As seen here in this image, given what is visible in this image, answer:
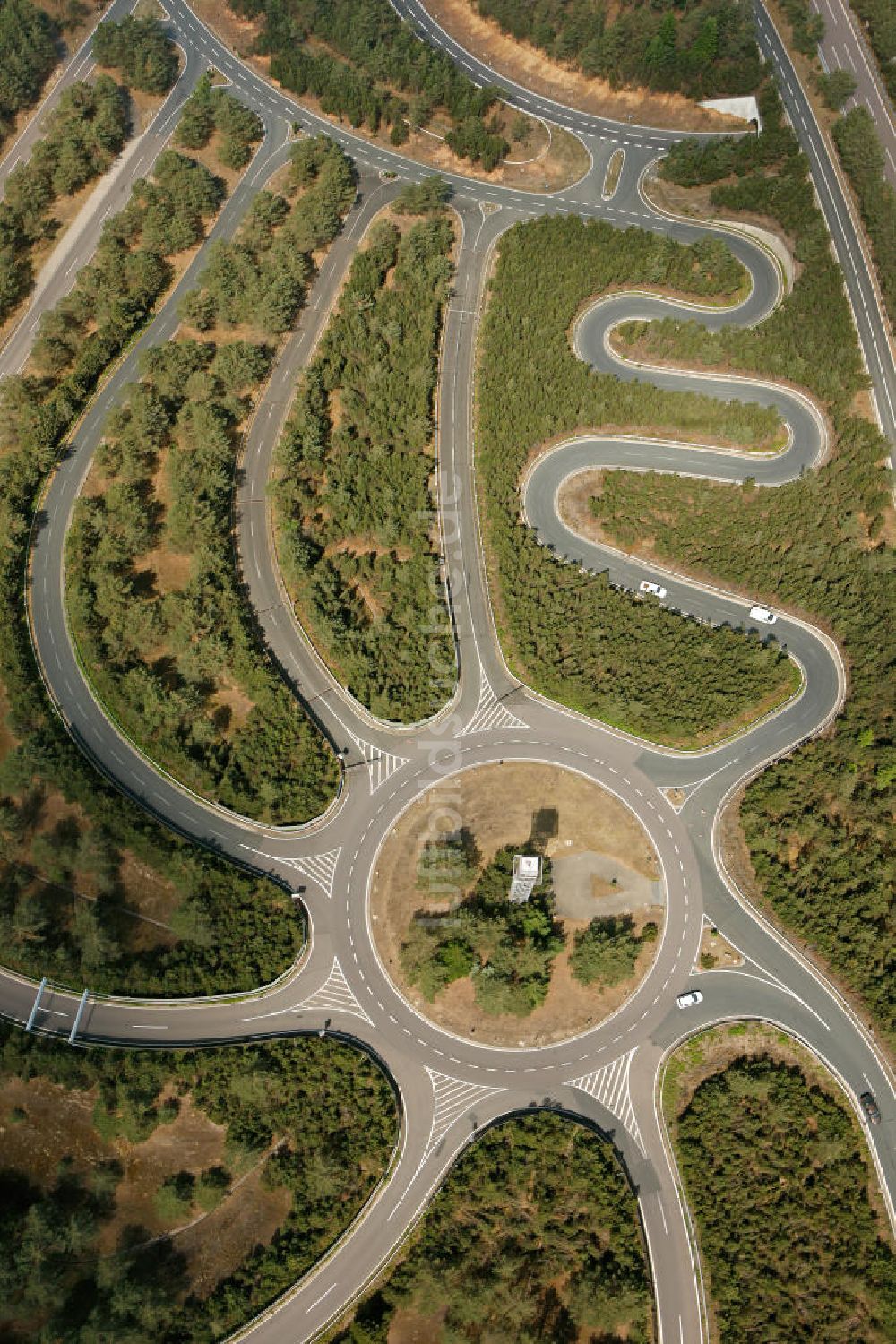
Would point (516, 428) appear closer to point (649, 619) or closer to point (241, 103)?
point (649, 619)

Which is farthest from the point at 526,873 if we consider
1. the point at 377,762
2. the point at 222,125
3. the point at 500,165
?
the point at 222,125

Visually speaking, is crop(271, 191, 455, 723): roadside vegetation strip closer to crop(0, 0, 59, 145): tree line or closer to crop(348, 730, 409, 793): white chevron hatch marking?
crop(348, 730, 409, 793): white chevron hatch marking

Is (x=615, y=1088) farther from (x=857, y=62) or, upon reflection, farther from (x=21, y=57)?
(x=21, y=57)

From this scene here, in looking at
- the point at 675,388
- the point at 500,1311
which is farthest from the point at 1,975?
the point at 675,388

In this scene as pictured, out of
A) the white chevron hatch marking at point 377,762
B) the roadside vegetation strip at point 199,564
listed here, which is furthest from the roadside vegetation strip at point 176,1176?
the white chevron hatch marking at point 377,762

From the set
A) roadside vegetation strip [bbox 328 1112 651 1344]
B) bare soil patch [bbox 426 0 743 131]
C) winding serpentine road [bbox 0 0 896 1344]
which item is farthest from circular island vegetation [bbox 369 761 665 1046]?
bare soil patch [bbox 426 0 743 131]

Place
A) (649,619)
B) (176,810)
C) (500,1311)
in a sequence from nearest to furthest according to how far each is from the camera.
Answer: (500,1311) < (176,810) < (649,619)
